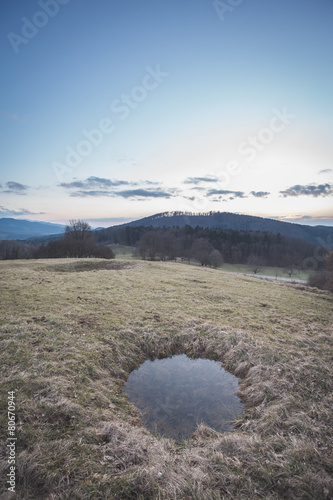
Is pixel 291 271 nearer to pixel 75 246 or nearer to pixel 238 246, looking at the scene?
pixel 238 246

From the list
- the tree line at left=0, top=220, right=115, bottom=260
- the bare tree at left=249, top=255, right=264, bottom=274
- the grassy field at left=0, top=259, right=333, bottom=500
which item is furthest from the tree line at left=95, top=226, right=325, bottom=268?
the grassy field at left=0, top=259, right=333, bottom=500

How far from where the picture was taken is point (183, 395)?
6.62m

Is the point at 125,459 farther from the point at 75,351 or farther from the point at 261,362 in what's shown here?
the point at 261,362

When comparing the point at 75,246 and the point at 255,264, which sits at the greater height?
the point at 75,246

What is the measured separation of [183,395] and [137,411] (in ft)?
5.05

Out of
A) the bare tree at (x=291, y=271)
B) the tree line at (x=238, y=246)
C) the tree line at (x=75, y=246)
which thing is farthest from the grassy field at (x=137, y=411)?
the bare tree at (x=291, y=271)

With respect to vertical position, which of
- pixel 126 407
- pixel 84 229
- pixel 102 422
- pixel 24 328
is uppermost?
pixel 84 229

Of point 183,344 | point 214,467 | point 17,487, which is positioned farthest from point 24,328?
point 214,467

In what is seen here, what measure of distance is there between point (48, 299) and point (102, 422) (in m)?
9.20

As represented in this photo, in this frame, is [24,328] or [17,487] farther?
[24,328]

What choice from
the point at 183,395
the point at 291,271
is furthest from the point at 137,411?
the point at 291,271

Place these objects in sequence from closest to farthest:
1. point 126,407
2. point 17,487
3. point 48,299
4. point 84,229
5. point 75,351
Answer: point 17,487 < point 126,407 < point 75,351 < point 48,299 < point 84,229

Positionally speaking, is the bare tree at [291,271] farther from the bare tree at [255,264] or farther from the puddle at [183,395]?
the puddle at [183,395]

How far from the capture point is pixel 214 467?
4.20 m
